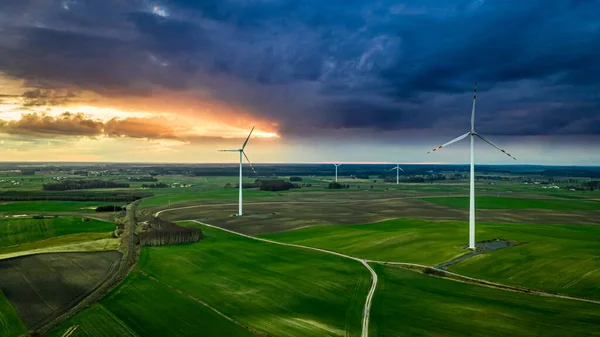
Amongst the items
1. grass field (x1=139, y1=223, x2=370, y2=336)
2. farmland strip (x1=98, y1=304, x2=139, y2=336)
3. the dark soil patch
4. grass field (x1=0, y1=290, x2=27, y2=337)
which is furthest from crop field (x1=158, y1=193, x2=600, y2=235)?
grass field (x1=0, y1=290, x2=27, y2=337)

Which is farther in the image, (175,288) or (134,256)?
(134,256)

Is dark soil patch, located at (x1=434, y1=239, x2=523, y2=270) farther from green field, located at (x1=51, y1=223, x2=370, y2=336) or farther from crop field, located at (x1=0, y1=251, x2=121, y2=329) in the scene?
crop field, located at (x1=0, y1=251, x2=121, y2=329)

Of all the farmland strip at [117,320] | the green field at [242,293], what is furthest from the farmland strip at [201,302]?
the farmland strip at [117,320]

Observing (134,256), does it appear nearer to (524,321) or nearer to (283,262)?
(283,262)

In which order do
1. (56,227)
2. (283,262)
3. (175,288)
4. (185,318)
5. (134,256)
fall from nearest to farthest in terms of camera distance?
(185,318)
(175,288)
(283,262)
(134,256)
(56,227)

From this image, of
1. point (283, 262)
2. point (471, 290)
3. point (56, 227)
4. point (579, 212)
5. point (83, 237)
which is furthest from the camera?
point (579, 212)

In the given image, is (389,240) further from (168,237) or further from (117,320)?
(117,320)

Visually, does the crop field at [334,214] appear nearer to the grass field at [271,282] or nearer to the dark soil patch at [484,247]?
the grass field at [271,282]

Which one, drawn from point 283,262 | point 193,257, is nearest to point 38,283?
point 193,257
